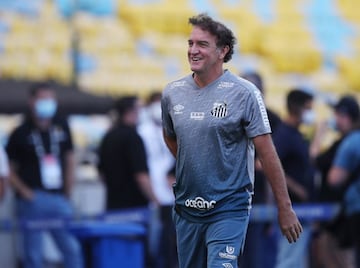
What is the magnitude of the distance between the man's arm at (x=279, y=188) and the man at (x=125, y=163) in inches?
164

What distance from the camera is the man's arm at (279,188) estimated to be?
6.52m

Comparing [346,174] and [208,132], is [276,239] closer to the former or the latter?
[346,174]

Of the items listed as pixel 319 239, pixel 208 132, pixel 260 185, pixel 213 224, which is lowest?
pixel 319 239

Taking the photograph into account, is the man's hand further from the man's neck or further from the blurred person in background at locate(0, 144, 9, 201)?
the blurred person in background at locate(0, 144, 9, 201)

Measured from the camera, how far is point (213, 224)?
663 cm

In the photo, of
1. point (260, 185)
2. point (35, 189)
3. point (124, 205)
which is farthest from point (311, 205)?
point (35, 189)

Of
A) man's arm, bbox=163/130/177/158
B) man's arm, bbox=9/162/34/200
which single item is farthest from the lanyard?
man's arm, bbox=163/130/177/158

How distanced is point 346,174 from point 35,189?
3.00 metres

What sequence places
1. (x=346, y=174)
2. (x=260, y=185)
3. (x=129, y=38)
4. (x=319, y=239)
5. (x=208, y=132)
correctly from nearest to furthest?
(x=208, y=132), (x=346, y=174), (x=260, y=185), (x=319, y=239), (x=129, y=38)

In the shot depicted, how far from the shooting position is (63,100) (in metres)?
15.1

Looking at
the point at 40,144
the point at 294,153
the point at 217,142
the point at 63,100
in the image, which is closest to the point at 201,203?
the point at 217,142

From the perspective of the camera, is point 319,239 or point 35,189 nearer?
point 35,189

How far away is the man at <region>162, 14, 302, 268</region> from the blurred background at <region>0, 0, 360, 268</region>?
7.67 meters

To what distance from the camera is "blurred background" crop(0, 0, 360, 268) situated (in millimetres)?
15922
